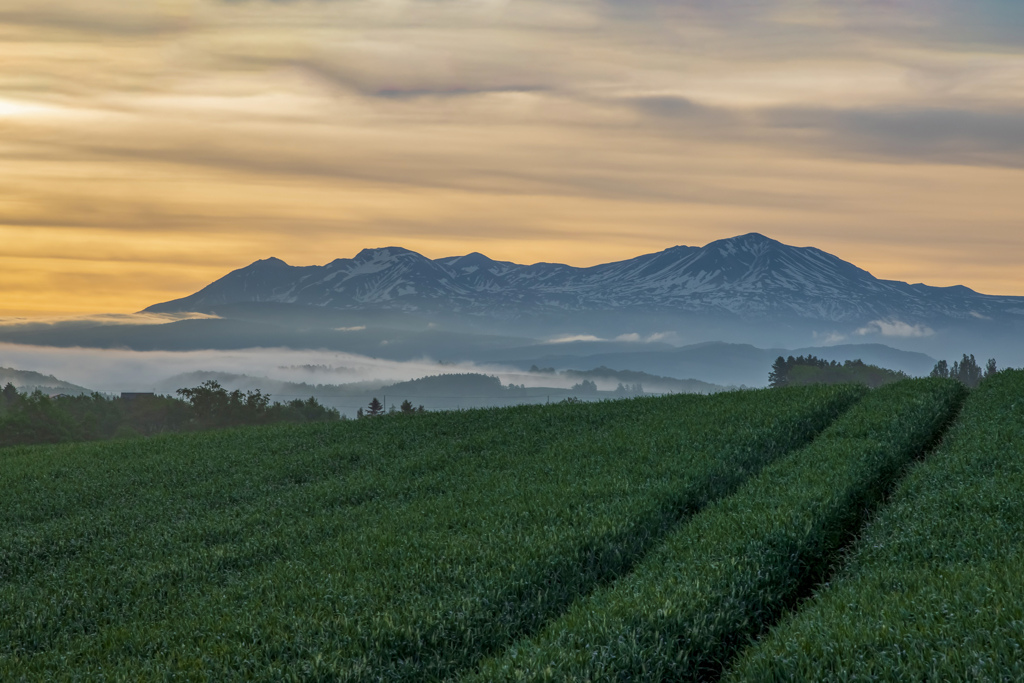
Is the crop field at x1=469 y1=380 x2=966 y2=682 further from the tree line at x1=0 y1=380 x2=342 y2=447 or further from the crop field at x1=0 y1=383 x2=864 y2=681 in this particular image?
the tree line at x1=0 y1=380 x2=342 y2=447

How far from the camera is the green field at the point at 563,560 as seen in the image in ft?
37.2

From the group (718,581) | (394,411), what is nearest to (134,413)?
(394,411)

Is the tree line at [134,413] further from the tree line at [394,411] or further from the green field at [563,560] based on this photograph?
the green field at [563,560]

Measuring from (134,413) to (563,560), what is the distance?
17791 centimetres

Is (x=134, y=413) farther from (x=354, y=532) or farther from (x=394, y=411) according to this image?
(x=354, y=532)

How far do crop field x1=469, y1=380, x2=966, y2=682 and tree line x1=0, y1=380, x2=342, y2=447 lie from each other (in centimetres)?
11697

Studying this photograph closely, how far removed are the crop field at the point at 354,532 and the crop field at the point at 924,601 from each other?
431 centimetres

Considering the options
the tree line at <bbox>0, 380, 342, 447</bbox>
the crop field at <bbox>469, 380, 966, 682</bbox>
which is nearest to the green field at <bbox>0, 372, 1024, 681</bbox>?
the crop field at <bbox>469, 380, 966, 682</bbox>

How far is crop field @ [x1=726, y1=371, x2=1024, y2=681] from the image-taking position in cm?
973

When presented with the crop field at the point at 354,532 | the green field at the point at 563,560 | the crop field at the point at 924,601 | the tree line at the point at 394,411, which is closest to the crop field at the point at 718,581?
the green field at the point at 563,560

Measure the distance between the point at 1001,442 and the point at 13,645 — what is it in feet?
82.5

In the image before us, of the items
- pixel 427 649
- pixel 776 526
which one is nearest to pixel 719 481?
pixel 776 526

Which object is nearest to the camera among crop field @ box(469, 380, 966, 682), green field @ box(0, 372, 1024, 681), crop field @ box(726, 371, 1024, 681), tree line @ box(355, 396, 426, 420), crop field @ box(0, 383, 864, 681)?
crop field @ box(726, 371, 1024, 681)

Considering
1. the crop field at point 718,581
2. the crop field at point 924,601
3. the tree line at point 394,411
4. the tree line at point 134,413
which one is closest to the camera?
the crop field at point 924,601
